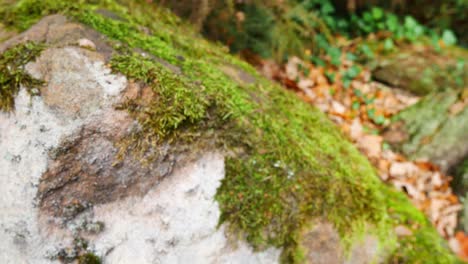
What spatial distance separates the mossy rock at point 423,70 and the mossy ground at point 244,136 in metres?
2.06

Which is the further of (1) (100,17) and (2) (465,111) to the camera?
(2) (465,111)

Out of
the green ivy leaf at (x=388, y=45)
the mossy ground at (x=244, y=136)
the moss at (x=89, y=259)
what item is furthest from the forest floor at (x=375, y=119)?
the moss at (x=89, y=259)

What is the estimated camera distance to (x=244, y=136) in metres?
1.81

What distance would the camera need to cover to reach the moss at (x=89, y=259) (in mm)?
1503

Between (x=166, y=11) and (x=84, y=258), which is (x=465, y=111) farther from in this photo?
(x=84, y=258)

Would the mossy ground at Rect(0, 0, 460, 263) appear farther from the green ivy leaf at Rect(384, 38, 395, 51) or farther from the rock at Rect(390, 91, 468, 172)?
the green ivy leaf at Rect(384, 38, 395, 51)

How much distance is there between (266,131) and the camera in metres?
1.90

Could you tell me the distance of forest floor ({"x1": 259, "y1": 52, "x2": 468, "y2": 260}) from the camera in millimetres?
3150

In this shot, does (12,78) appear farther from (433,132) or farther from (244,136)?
(433,132)

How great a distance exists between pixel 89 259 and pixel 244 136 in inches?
Answer: 34.5

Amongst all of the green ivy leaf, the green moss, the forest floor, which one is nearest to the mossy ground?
the green moss

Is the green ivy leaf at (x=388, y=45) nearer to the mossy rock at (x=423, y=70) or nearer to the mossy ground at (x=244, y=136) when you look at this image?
the mossy rock at (x=423, y=70)

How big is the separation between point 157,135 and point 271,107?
76 cm

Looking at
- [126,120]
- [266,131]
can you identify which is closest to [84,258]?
[126,120]
